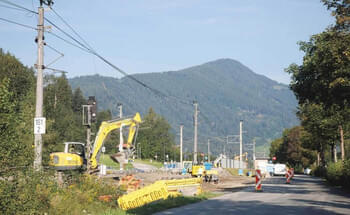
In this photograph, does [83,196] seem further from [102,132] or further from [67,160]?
[102,132]

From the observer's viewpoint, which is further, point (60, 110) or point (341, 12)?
point (60, 110)

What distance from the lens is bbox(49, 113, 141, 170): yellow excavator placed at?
35688 mm

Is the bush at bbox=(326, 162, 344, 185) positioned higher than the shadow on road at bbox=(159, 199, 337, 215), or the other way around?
the bush at bbox=(326, 162, 344, 185)

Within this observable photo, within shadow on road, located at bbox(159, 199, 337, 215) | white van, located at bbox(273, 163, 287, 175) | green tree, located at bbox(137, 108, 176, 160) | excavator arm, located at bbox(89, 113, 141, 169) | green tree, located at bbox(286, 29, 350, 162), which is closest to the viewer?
shadow on road, located at bbox(159, 199, 337, 215)

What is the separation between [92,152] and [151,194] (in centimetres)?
1991

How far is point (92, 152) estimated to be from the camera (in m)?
42.8

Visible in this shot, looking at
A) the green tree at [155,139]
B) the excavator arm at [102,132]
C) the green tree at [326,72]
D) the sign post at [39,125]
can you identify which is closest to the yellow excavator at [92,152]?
the excavator arm at [102,132]

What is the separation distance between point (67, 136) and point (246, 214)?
8564 cm

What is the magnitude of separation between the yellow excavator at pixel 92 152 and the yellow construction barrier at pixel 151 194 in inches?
282

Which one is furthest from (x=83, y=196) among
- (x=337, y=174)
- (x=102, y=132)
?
(x=337, y=174)

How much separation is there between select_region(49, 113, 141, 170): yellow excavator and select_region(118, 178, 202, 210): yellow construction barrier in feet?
23.5

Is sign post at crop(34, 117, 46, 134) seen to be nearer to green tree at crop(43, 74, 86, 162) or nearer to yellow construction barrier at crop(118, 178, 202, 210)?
yellow construction barrier at crop(118, 178, 202, 210)

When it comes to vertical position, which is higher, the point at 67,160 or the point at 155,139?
the point at 155,139

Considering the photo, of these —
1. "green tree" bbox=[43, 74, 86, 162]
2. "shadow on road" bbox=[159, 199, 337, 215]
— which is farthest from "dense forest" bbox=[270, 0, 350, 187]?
"green tree" bbox=[43, 74, 86, 162]
